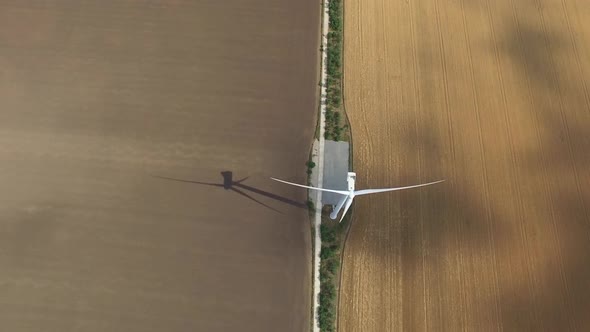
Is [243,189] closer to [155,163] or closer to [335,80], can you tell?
[155,163]

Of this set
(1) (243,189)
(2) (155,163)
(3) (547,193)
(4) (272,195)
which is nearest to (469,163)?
(3) (547,193)

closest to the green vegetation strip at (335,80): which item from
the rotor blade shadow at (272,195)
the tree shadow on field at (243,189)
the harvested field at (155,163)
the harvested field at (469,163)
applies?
the harvested field at (469,163)

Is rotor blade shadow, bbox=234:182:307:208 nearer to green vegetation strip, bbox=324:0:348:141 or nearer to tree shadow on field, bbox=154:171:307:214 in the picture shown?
tree shadow on field, bbox=154:171:307:214

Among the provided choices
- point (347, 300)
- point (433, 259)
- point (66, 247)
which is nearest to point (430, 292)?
point (433, 259)

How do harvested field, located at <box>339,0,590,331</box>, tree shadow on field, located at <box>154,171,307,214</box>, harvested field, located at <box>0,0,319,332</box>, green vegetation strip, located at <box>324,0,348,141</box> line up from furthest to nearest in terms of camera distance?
green vegetation strip, located at <box>324,0,348,141</box> < tree shadow on field, located at <box>154,171,307,214</box> < harvested field, located at <box>339,0,590,331</box> < harvested field, located at <box>0,0,319,332</box>

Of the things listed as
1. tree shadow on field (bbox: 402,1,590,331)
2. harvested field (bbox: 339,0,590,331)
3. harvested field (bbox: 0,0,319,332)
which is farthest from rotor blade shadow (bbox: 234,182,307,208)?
tree shadow on field (bbox: 402,1,590,331)

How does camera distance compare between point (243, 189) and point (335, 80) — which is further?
point (335, 80)

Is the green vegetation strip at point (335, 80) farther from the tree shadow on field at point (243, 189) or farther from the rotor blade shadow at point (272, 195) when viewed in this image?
the tree shadow on field at point (243, 189)
